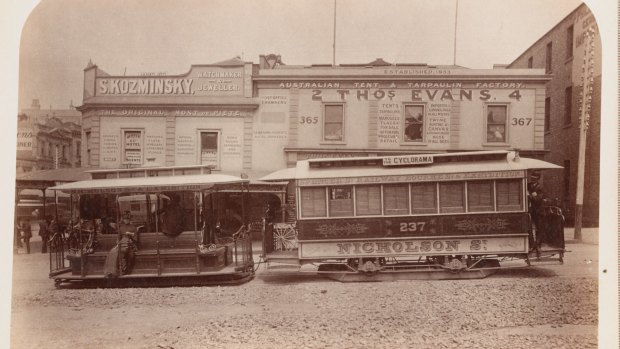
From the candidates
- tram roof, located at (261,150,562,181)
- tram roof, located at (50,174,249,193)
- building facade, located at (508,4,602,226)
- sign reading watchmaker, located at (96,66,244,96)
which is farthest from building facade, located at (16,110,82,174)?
building facade, located at (508,4,602,226)

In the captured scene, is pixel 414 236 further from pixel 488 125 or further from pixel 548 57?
pixel 548 57

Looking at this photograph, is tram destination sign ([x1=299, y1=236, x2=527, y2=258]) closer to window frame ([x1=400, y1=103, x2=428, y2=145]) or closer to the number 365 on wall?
window frame ([x1=400, y1=103, x2=428, y2=145])

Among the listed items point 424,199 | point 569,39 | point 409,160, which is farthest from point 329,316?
point 569,39

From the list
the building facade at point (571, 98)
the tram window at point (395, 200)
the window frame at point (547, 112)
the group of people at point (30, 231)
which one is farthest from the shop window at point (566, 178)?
the group of people at point (30, 231)

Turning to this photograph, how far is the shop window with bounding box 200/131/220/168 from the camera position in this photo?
427 centimetres

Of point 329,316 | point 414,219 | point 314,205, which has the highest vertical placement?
point 314,205

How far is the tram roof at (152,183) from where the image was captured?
432cm

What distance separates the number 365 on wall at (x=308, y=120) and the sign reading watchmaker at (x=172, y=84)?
73 cm

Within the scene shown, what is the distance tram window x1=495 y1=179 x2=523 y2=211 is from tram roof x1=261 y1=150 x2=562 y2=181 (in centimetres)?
24

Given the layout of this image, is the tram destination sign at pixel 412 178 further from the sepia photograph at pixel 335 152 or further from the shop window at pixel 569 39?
the shop window at pixel 569 39

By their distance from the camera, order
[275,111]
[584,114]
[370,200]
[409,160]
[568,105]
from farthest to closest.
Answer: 1. [370,200]
2. [409,160]
3. [275,111]
4. [568,105]
5. [584,114]

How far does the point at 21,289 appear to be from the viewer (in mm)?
4152

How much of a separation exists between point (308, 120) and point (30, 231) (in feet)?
8.58

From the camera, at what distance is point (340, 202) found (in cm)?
476
